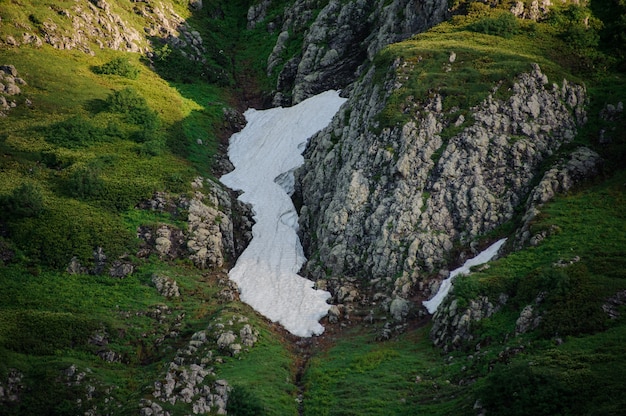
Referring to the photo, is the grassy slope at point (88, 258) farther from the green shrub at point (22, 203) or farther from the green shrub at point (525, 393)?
the green shrub at point (525, 393)

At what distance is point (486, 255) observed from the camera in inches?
2014

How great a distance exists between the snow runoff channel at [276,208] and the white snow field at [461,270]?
10559 mm

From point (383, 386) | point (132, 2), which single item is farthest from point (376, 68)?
point (132, 2)

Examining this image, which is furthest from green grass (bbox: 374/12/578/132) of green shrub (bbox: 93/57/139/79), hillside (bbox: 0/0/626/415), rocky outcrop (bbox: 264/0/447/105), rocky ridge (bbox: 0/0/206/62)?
rocky ridge (bbox: 0/0/206/62)

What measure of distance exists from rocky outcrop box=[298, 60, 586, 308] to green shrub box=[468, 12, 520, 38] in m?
12.1

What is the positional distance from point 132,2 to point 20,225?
236 feet

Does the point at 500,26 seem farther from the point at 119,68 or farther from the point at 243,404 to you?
the point at 119,68

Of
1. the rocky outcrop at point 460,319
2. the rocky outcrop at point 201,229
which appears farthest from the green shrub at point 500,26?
the rocky outcrop at point 460,319

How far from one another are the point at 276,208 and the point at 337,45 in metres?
41.2

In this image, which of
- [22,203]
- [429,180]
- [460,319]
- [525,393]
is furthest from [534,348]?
[22,203]

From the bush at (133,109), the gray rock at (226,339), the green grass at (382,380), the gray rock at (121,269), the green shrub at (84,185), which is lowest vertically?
the green grass at (382,380)

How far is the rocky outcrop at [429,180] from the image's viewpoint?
53906 millimetres

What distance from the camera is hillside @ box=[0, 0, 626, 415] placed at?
123 ft

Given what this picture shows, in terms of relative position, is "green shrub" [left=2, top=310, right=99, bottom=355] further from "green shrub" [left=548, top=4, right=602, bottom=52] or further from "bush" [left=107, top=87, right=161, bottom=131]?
"green shrub" [left=548, top=4, right=602, bottom=52]
